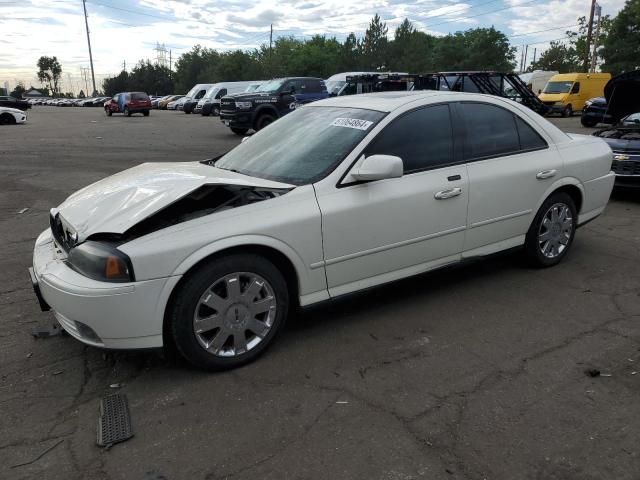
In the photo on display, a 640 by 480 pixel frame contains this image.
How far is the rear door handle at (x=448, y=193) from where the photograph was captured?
3867mm

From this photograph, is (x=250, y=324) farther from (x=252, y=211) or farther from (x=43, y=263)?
(x=43, y=263)

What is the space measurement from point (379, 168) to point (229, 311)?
1287mm

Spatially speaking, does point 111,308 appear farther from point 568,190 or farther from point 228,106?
point 228,106

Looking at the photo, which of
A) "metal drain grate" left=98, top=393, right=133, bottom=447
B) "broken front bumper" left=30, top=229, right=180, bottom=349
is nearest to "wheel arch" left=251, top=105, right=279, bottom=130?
"broken front bumper" left=30, top=229, right=180, bottom=349

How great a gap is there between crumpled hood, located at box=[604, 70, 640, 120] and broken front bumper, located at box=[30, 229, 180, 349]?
930cm

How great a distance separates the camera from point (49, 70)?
13700cm

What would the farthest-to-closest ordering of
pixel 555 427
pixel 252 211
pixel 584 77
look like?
pixel 584 77
pixel 252 211
pixel 555 427

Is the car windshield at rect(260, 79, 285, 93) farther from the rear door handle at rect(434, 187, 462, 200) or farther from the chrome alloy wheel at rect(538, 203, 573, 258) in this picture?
the rear door handle at rect(434, 187, 462, 200)

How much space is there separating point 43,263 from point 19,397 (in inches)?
32.1

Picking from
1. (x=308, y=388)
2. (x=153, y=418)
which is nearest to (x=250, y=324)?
(x=308, y=388)

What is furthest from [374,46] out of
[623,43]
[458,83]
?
[458,83]

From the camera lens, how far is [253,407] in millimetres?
2848

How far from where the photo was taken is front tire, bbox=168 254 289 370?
9.87 feet

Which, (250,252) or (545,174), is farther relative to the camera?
(545,174)
